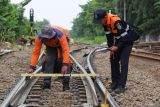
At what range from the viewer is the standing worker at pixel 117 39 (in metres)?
10.0

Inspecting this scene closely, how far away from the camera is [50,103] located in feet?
28.8

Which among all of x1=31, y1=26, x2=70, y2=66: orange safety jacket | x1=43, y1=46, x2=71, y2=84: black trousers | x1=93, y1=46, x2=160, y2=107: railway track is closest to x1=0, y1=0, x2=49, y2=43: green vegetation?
x1=93, y1=46, x2=160, y2=107: railway track

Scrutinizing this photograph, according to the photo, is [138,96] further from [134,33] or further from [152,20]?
[152,20]

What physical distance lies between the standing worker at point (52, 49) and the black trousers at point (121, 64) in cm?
118

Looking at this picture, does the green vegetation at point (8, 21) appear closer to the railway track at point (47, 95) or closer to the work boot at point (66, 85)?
the railway track at point (47, 95)

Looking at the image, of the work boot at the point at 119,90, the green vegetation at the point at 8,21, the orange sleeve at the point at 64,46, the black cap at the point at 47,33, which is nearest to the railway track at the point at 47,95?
the work boot at the point at 119,90

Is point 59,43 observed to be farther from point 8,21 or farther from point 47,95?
point 8,21

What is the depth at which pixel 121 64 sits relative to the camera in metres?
10.6

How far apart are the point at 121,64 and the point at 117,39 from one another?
0.59m

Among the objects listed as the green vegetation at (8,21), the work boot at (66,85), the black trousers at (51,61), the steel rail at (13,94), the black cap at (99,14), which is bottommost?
the green vegetation at (8,21)

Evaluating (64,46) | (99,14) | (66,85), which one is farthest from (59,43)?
(99,14)

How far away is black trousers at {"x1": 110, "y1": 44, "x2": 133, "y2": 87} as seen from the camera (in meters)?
10.5

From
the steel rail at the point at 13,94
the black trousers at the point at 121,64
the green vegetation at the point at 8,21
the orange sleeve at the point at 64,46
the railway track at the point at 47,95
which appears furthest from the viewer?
the green vegetation at the point at 8,21

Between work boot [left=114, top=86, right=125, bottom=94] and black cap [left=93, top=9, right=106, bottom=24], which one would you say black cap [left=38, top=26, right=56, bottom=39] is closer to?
black cap [left=93, top=9, right=106, bottom=24]
